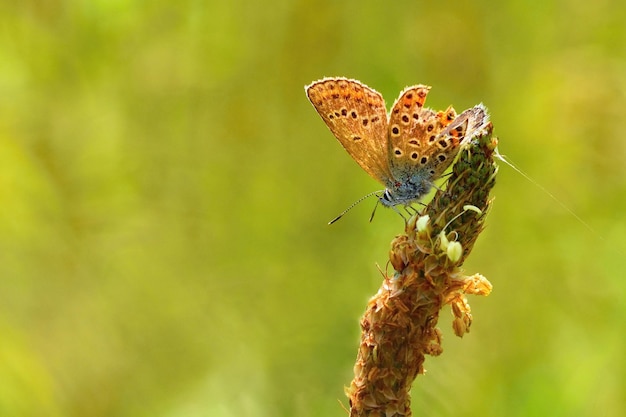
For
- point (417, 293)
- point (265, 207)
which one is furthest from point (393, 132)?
point (417, 293)

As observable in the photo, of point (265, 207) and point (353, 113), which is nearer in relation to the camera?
point (353, 113)

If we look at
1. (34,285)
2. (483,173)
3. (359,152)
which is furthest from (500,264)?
(34,285)

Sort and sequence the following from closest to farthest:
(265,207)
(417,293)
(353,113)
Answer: (417,293), (353,113), (265,207)

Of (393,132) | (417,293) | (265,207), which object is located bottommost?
(417,293)

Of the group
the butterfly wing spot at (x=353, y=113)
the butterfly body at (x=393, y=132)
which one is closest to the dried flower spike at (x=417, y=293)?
the butterfly body at (x=393, y=132)

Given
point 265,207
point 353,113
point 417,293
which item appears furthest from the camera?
point 265,207

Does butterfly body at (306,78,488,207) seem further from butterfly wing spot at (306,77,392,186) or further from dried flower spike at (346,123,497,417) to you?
dried flower spike at (346,123,497,417)

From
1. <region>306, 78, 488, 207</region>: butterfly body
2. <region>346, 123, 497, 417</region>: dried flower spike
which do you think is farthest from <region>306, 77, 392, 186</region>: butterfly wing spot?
<region>346, 123, 497, 417</region>: dried flower spike

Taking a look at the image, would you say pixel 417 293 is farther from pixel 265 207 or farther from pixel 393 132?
pixel 265 207
